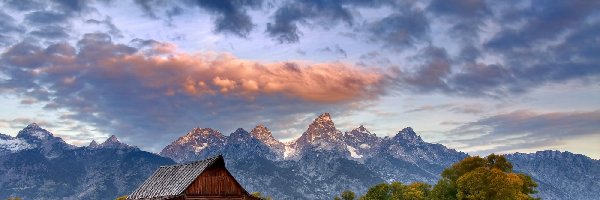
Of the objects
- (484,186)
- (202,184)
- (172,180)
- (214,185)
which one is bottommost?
(214,185)

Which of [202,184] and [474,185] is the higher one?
[474,185]

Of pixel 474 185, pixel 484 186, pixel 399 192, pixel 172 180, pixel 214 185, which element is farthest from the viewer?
pixel 399 192

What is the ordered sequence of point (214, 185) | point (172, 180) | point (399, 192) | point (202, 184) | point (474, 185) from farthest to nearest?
point (399, 192), point (474, 185), point (172, 180), point (214, 185), point (202, 184)

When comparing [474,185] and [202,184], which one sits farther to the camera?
→ [474,185]

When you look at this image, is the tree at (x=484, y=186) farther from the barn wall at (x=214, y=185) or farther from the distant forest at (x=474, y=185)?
the barn wall at (x=214, y=185)

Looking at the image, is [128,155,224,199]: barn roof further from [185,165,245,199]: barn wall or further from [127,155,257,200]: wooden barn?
[185,165,245,199]: barn wall

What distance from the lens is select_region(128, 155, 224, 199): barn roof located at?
96.8 meters

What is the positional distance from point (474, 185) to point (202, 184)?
6438 centimetres

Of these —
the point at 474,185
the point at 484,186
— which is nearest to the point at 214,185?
the point at 474,185

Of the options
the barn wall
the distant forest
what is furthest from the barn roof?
the distant forest

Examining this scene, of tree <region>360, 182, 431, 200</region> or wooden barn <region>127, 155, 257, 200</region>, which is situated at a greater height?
tree <region>360, 182, 431, 200</region>

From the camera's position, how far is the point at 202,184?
96.2 metres

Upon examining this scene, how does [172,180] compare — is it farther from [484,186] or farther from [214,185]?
[484,186]

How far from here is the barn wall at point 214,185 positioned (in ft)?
314
